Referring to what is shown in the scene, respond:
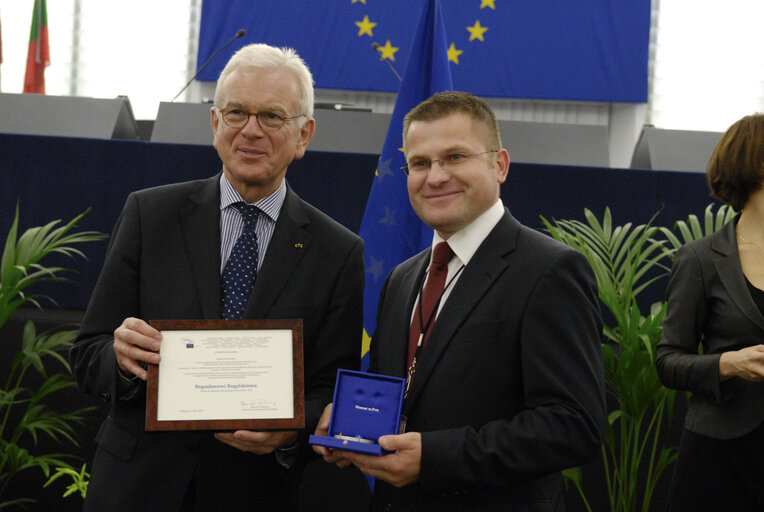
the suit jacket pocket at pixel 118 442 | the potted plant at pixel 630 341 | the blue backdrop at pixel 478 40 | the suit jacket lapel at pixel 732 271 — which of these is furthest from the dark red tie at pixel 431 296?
the blue backdrop at pixel 478 40

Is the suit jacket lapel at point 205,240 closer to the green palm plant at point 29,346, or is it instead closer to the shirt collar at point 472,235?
the shirt collar at point 472,235

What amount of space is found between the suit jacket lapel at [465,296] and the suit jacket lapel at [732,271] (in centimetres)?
82

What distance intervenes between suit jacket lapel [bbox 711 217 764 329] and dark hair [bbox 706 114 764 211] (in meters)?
0.11

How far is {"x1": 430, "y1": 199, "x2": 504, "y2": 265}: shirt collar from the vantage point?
1777 millimetres

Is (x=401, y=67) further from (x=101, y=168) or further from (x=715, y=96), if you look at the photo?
(x=101, y=168)

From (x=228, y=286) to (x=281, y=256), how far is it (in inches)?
5.8

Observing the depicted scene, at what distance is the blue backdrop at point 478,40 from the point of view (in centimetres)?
778

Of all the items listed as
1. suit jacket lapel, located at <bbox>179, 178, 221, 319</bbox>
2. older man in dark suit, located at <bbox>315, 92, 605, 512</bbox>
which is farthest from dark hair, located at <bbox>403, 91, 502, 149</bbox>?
suit jacket lapel, located at <bbox>179, 178, 221, 319</bbox>

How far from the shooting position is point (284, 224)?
199 centimetres

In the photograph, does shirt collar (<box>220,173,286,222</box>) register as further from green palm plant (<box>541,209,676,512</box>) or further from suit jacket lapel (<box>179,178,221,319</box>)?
green palm plant (<box>541,209,676,512</box>)

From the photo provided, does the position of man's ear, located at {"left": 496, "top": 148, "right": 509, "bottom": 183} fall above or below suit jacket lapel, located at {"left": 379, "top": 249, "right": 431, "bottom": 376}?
above

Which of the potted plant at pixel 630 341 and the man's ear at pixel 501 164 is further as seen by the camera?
the potted plant at pixel 630 341

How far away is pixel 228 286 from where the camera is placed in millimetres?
1896

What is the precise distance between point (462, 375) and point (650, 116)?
8.14 metres
